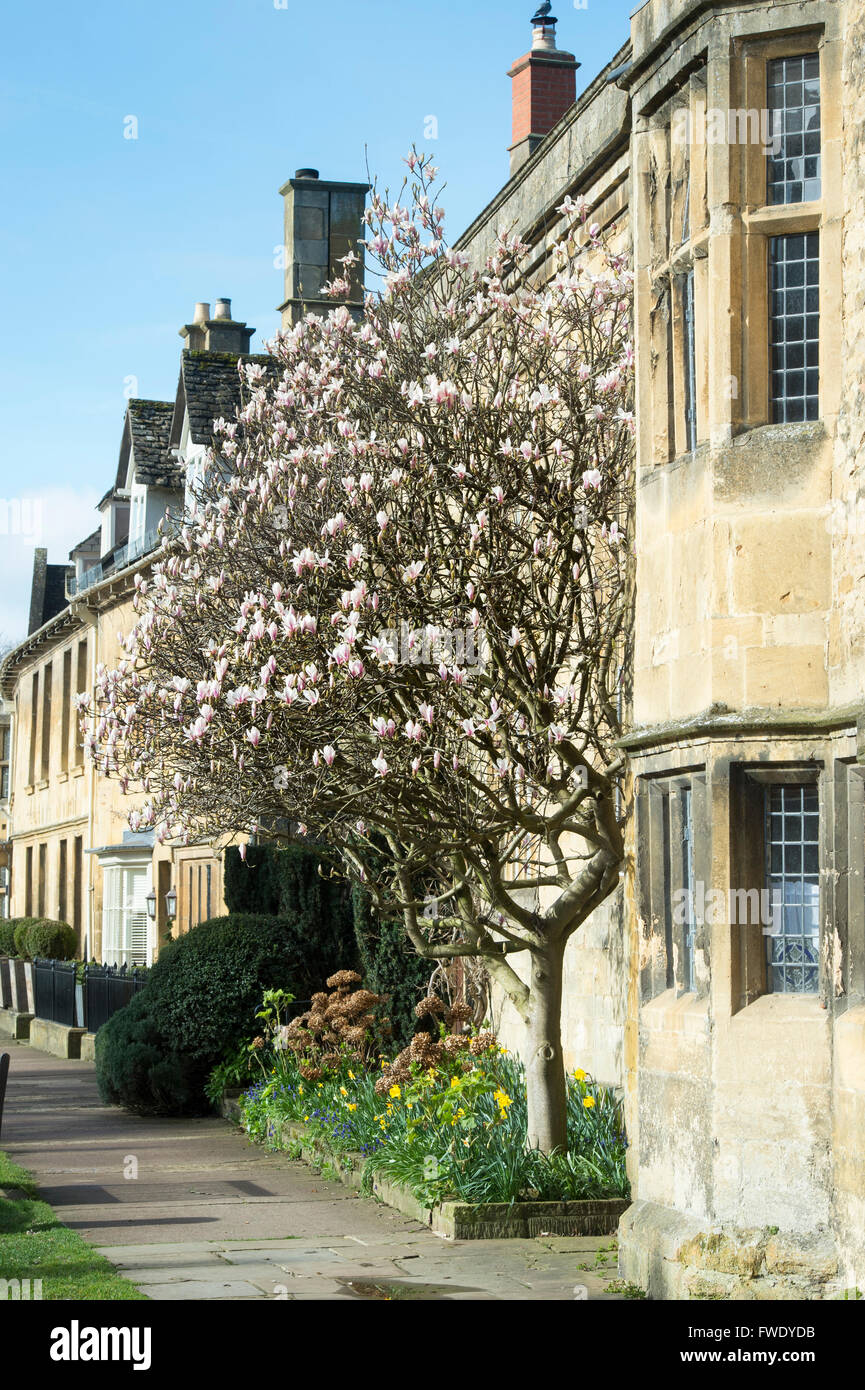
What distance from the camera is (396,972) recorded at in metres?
13.9

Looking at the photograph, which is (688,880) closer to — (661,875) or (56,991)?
(661,875)

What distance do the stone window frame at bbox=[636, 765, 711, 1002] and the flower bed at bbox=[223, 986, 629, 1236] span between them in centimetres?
196

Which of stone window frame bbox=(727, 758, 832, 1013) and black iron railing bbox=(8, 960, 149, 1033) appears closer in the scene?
stone window frame bbox=(727, 758, 832, 1013)

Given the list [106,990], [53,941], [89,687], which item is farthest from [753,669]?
[53,941]

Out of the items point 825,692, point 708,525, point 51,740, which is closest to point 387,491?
point 708,525

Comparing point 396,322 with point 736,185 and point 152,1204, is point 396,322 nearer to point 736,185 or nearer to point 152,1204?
point 736,185

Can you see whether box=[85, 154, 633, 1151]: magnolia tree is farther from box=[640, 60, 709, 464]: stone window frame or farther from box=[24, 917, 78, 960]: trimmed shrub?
box=[24, 917, 78, 960]: trimmed shrub

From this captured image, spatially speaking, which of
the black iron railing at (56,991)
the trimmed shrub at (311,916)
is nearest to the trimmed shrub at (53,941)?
the black iron railing at (56,991)

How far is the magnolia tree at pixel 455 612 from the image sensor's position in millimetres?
9422

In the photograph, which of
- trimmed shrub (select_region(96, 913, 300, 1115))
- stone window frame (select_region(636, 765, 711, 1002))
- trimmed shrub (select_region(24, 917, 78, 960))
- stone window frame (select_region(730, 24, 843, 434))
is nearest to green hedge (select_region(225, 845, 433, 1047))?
trimmed shrub (select_region(96, 913, 300, 1115))

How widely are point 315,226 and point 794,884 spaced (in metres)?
18.9

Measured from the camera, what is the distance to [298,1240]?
925 cm

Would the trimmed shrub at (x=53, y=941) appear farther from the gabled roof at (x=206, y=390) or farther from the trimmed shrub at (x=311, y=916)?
the trimmed shrub at (x=311, y=916)

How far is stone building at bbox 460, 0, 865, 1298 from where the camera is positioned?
7.00 m
